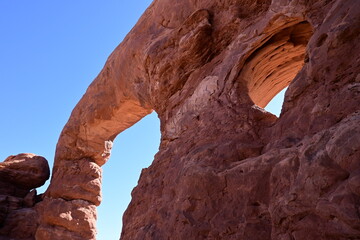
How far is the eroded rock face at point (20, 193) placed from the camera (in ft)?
26.9

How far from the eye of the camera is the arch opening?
3760 mm

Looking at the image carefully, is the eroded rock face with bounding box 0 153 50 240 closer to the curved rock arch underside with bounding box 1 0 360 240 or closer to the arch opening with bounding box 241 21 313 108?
the curved rock arch underside with bounding box 1 0 360 240

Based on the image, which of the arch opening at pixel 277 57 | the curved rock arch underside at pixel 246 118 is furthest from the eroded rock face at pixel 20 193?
the arch opening at pixel 277 57

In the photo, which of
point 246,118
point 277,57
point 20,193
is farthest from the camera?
point 20,193

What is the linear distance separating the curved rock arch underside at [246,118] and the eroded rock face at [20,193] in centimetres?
433

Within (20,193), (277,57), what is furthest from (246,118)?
(20,193)

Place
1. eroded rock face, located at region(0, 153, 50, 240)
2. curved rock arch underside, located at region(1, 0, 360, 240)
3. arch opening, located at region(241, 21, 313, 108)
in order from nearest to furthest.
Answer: curved rock arch underside, located at region(1, 0, 360, 240) < arch opening, located at region(241, 21, 313, 108) < eroded rock face, located at region(0, 153, 50, 240)

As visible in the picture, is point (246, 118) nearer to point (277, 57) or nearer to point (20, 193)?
point (277, 57)

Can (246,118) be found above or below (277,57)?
below

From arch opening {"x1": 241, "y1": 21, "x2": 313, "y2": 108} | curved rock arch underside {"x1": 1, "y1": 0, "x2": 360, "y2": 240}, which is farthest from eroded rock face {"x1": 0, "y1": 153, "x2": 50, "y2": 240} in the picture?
arch opening {"x1": 241, "y1": 21, "x2": 313, "y2": 108}

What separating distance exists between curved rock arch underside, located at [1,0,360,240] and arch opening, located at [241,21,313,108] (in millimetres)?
18

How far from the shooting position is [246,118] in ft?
10.6

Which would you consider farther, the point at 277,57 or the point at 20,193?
the point at 20,193

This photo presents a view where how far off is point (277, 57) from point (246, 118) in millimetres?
1355
